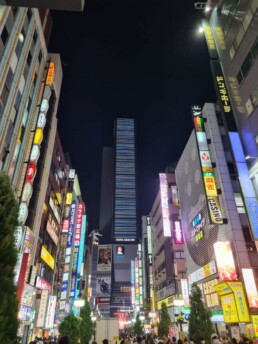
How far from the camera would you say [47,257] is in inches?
1625

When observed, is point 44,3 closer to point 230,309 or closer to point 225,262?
point 230,309

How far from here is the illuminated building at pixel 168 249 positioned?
5138 centimetres

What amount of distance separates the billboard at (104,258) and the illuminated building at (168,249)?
76508mm

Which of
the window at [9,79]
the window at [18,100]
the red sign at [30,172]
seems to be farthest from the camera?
the red sign at [30,172]

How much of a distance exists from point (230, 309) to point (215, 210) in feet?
35.7

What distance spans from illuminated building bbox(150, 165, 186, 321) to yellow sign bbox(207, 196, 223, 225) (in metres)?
18.0

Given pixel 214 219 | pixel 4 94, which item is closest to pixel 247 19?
pixel 214 219

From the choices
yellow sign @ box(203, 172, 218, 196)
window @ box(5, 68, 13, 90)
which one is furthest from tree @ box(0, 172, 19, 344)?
yellow sign @ box(203, 172, 218, 196)

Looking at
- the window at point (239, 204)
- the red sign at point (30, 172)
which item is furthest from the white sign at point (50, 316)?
the window at point (239, 204)

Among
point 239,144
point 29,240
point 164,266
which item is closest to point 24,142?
point 29,240

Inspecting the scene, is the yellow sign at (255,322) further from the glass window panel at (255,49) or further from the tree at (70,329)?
the glass window panel at (255,49)

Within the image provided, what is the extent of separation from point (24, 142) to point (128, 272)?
156 m

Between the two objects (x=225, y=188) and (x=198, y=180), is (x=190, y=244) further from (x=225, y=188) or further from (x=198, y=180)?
(x=225, y=188)

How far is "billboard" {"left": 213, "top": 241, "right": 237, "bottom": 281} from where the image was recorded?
29281 mm
